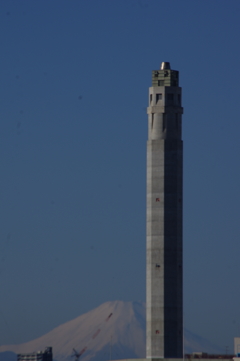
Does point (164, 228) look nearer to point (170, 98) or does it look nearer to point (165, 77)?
point (170, 98)

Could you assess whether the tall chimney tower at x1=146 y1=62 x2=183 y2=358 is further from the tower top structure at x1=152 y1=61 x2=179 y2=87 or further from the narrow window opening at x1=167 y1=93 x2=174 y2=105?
the tower top structure at x1=152 y1=61 x2=179 y2=87

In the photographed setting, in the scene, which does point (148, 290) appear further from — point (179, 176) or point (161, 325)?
point (179, 176)

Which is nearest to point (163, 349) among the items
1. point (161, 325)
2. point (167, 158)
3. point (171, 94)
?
point (161, 325)

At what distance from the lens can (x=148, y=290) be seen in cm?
14900

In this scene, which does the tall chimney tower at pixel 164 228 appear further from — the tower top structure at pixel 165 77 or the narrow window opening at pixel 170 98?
the tower top structure at pixel 165 77

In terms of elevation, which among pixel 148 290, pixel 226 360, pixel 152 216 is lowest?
pixel 226 360

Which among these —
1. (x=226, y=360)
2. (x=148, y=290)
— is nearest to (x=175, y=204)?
(x=148, y=290)

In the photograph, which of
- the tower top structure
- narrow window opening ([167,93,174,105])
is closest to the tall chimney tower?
narrow window opening ([167,93,174,105])

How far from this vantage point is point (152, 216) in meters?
150

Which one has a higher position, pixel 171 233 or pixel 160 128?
pixel 160 128

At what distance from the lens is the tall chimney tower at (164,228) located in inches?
5792

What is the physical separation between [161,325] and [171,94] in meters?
33.3

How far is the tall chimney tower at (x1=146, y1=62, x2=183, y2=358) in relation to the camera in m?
147

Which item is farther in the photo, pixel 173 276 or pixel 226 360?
pixel 173 276
